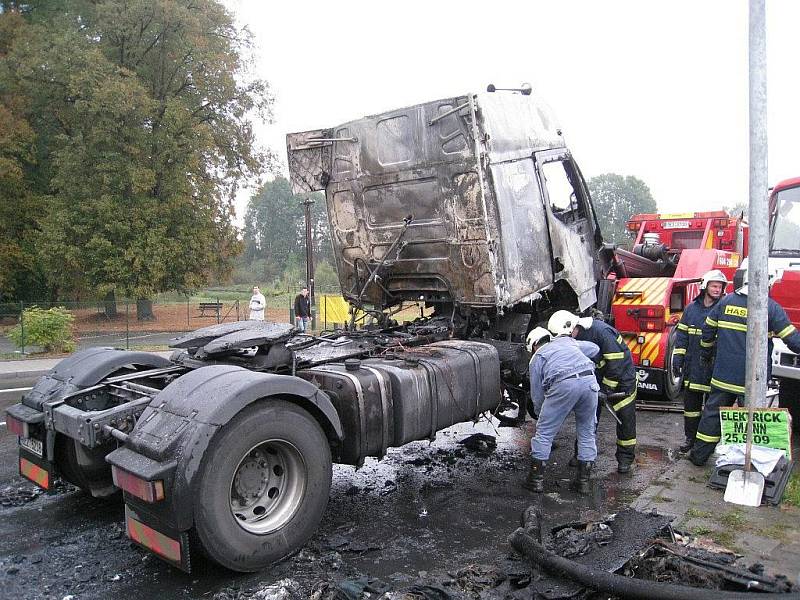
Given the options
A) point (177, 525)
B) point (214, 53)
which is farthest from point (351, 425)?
point (214, 53)

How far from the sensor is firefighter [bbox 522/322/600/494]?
4.95 m

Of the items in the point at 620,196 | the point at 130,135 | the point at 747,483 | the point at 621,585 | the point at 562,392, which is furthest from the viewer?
the point at 620,196

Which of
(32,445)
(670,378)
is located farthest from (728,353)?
(32,445)

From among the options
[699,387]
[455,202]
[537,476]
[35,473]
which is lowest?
[537,476]

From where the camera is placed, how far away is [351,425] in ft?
13.8

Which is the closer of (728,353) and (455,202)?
(728,353)

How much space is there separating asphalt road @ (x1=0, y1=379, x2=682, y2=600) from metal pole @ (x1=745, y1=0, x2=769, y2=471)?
1293 millimetres

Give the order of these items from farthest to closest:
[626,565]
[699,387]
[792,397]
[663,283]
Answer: [663,283], [792,397], [699,387], [626,565]

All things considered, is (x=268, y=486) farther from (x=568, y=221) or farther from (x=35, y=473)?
(x=568, y=221)

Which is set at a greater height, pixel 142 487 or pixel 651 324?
pixel 651 324

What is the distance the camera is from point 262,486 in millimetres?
3760

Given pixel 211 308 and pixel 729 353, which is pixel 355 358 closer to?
pixel 729 353

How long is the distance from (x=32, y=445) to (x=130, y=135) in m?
20.3

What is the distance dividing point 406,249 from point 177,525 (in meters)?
3.75
